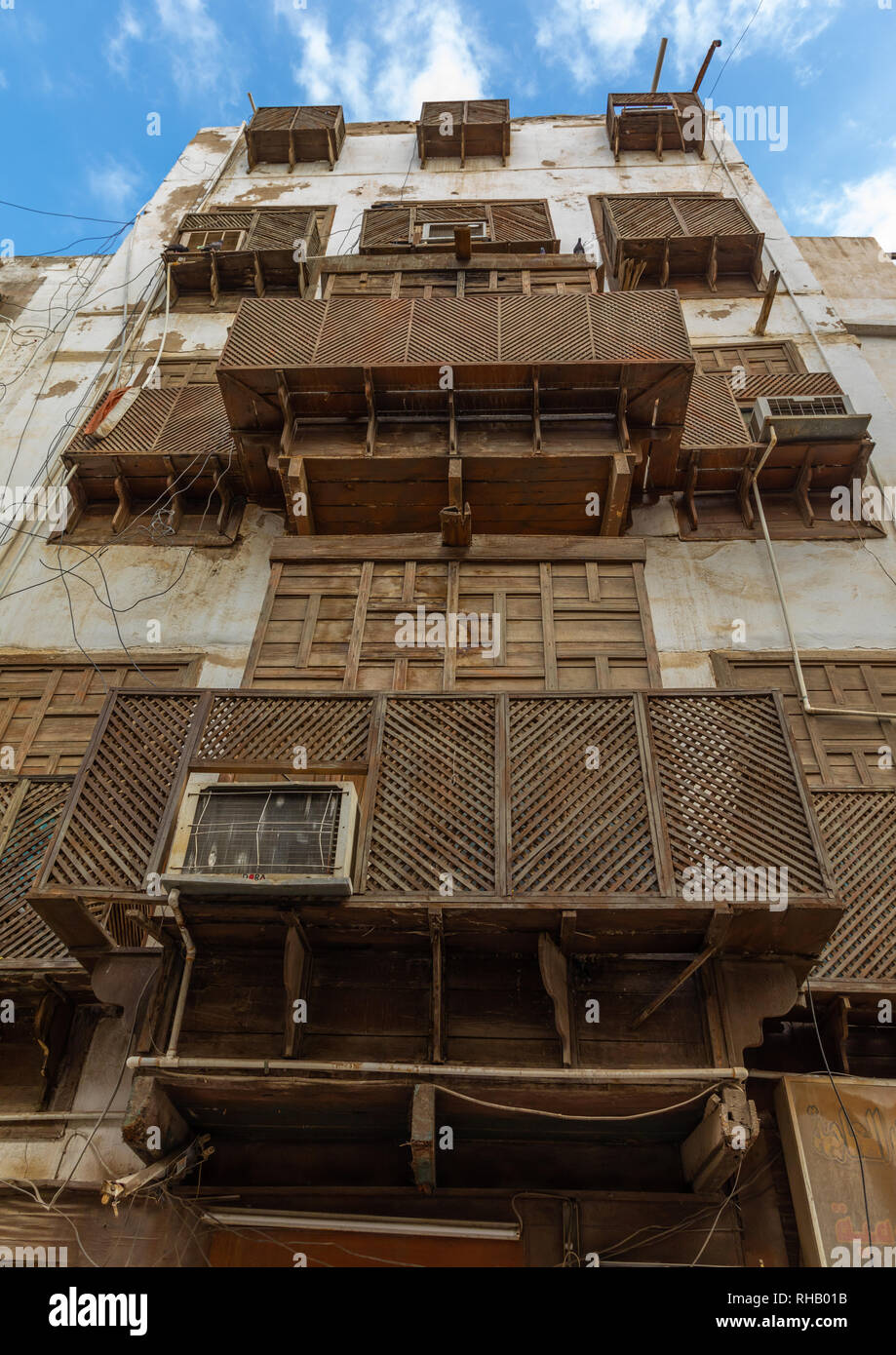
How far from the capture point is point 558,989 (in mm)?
7375

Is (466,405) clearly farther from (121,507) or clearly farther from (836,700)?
(836,700)

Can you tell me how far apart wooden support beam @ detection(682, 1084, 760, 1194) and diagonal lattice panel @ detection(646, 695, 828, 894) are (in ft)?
6.02

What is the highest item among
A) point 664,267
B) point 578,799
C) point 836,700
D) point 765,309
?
point 664,267

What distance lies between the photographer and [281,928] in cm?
764

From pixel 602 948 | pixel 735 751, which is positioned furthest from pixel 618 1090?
pixel 735 751

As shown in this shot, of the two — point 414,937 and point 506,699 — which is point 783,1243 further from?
point 506,699

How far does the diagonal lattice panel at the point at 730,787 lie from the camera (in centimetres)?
723

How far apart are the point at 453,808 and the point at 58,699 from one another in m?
6.90

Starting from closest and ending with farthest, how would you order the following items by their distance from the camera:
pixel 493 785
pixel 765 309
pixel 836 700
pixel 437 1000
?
pixel 437 1000, pixel 493 785, pixel 836 700, pixel 765 309

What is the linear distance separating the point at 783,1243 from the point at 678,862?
12.4ft

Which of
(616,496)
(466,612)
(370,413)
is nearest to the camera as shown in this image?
(466,612)

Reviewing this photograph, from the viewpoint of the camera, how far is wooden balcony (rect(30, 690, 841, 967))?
7070 millimetres

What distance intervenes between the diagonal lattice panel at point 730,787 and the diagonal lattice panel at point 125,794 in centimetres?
455

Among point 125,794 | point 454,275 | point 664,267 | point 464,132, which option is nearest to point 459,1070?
point 125,794
